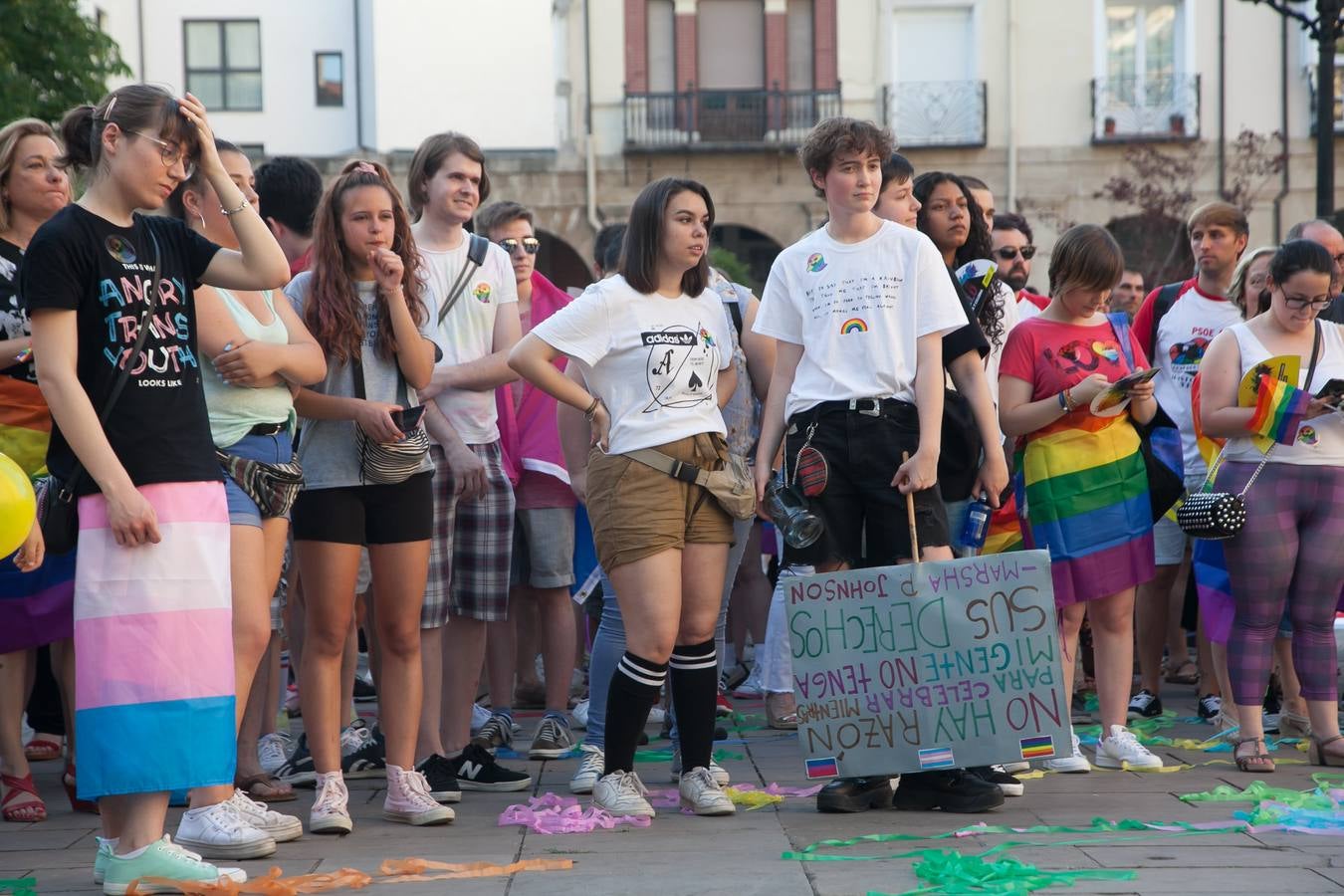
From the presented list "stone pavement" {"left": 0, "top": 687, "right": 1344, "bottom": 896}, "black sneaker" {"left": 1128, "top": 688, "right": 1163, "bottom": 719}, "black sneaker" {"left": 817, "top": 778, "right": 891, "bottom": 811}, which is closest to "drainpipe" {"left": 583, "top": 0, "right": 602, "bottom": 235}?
"black sneaker" {"left": 1128, "top": 688, "right": 1163, "bottom": 719}

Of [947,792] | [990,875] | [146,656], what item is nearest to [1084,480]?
[947,792]

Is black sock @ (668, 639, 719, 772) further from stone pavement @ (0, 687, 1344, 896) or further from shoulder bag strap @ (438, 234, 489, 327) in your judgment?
shoulder bag strap @ (438, 234, 489, 327)

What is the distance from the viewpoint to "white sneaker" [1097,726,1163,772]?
6.09m

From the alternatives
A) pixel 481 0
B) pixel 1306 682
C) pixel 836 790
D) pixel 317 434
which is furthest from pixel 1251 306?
pixel 481 0

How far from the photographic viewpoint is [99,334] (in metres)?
4.30

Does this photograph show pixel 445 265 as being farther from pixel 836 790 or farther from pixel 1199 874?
pixel 1199 874

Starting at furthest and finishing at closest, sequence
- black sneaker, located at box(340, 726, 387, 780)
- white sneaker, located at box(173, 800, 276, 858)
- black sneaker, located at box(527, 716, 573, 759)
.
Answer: black sneaker, located at box(527, 716, 573, 759) < black sneaker, located at box(340, 726, 387, 780) < white sneaker, located at box(173, 800, 276, 858)

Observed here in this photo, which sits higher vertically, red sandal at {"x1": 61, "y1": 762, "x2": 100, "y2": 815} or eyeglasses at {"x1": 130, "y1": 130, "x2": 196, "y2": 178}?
eyeglasses at {"x1": 130, "y1": 130, "x2": 196, "y2": 178}

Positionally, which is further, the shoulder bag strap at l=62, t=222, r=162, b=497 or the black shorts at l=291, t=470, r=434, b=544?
the black shorts at l=291, t=470, r=434, b=544

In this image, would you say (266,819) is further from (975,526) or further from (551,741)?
(975,526)

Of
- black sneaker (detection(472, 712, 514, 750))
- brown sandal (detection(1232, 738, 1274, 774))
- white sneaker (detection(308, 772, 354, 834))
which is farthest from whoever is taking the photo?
black sneaker (detection(472, 712, 514, 750))

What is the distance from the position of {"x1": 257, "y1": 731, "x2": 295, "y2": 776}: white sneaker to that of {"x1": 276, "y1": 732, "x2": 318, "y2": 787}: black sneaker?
0.30 ft

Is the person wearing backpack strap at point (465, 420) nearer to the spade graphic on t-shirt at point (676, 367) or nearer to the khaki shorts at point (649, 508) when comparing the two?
the khaki shorts at point (649, 508)

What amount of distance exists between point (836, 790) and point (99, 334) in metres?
2.61
